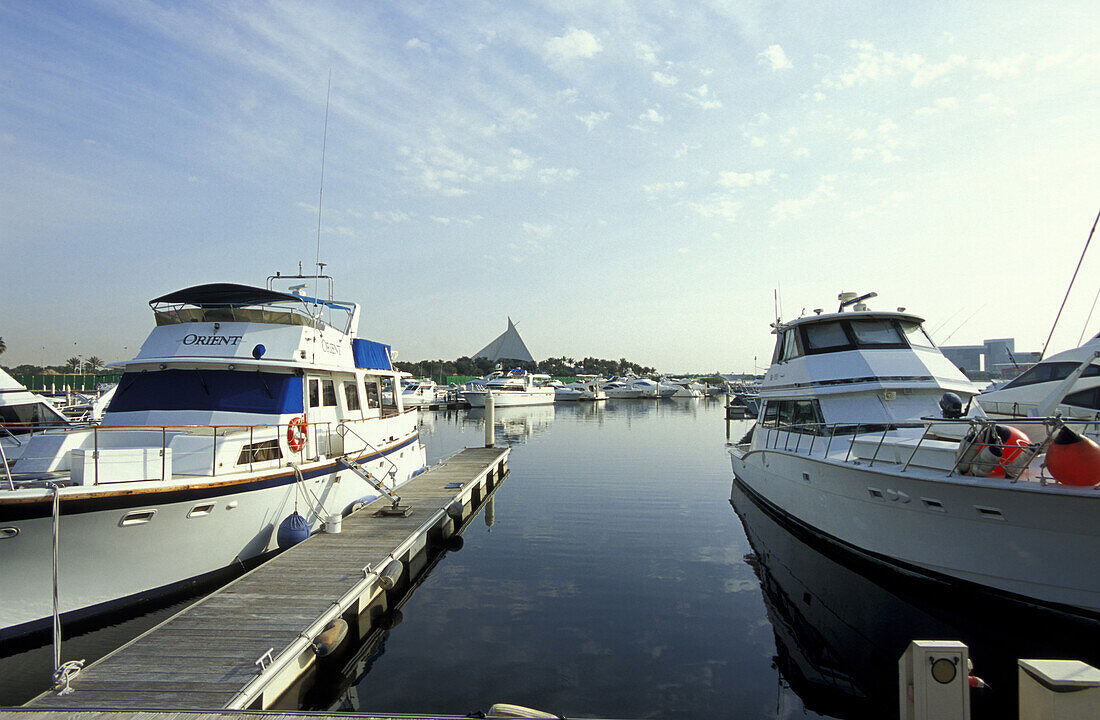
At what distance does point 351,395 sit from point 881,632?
10892 mm

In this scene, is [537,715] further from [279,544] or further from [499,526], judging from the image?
[499,526]

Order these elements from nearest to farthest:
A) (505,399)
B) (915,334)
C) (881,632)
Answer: (881,632) → (915,334) → (505,399)

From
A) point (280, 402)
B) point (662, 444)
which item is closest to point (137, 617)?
point (280, 402)

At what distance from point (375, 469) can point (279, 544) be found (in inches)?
152

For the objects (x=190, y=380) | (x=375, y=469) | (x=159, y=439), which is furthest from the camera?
(x=375, y=469)

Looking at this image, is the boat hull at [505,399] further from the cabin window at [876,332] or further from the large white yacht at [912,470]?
the cabin window at [876,332]

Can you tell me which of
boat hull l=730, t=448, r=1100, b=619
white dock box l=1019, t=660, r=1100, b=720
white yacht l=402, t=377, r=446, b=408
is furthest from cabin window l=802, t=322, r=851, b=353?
white yacht l=402, t=377, r=446, b=408

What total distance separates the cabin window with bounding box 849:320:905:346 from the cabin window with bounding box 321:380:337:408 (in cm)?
1136

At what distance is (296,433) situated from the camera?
10.3 m

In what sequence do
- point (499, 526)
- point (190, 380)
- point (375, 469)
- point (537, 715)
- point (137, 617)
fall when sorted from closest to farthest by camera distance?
point (537, 715) < point (137, 617) < point (190, 380) < point (375, 469) < point (499, 526)

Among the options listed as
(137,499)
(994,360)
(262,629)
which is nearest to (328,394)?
(137,499)

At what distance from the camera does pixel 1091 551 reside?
21.9 feet

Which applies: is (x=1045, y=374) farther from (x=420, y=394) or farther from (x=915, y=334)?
(x=420, y=394)

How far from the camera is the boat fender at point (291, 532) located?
31.1 ft
